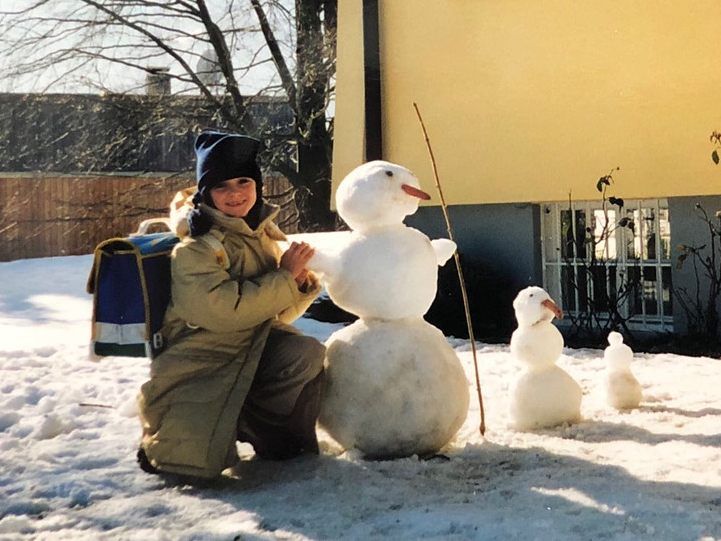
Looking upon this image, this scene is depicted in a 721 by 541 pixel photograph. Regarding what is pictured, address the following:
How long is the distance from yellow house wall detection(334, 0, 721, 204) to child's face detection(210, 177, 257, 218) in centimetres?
463

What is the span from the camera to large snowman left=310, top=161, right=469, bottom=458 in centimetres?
338

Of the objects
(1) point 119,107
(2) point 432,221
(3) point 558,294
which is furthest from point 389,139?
(1) point 119,107

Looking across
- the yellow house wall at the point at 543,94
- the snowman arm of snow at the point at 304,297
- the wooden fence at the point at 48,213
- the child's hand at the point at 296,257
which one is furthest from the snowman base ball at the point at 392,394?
the wooden fence at the point at 48,213

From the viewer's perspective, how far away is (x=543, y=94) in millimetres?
7609

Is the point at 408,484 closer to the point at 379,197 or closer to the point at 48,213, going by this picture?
the point at 379,197

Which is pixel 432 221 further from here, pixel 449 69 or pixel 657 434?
pixel 657 434

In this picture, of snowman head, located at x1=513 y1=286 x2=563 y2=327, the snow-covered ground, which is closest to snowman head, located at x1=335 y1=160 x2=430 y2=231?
snowman head, located at x1=513 y1=286 x2=563 y2=327

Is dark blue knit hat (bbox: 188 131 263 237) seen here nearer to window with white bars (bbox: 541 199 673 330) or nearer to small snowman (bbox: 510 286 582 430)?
small snowman (bbox: 510 286 582 430)

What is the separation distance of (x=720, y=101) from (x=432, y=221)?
3184mm

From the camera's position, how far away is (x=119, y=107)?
12312 mm

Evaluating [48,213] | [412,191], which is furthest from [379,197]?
[48,213]

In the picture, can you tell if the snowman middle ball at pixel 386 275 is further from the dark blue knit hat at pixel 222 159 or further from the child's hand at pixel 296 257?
the dark blue knit hat at pixel 222 159

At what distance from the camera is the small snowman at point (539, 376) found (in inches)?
154

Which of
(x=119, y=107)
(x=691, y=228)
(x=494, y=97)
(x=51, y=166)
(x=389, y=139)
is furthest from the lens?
(x=51, y=166)
